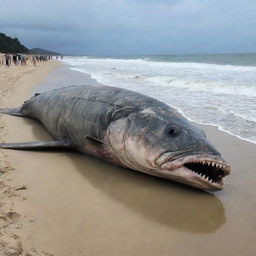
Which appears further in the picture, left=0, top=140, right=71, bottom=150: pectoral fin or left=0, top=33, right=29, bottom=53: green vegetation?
left=0, top=33, right=29, bottom=53: green vegetation

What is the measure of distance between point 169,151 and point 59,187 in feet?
4.30

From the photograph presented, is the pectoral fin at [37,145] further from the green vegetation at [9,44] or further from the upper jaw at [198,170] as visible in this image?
the green vegetation at [9,44]

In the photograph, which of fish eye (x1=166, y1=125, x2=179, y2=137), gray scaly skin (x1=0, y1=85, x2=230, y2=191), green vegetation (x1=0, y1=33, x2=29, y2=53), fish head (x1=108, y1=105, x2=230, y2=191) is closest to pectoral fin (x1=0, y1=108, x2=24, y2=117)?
gray scaly skin (x1=0, y1=85, x2=230, y2=191)

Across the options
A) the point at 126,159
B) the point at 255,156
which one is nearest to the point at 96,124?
the point at 126,159

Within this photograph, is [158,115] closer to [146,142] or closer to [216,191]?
[146,142]

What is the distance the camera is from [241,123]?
757 cm

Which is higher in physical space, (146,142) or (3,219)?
(146,142)

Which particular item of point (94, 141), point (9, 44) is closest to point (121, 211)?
point (94, 141)

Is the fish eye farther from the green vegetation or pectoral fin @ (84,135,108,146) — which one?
the green vegetation

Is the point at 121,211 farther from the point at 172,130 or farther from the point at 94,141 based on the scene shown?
the point at 94,141

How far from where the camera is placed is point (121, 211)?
11.8 feet

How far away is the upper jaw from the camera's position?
397cm

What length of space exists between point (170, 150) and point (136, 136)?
52 centimetres

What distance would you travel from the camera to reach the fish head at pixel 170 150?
4.01 m
